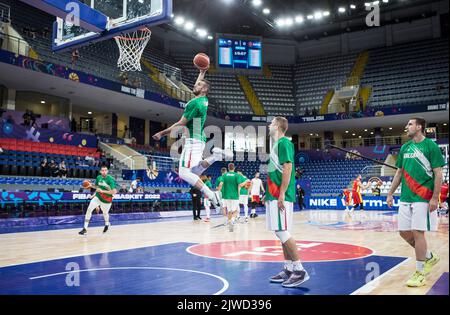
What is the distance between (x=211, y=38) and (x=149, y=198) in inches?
815

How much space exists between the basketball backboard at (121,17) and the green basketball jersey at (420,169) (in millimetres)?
5156

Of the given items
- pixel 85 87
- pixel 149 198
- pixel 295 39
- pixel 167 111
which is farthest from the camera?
pixel 295 39

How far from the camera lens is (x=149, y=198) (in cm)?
1809

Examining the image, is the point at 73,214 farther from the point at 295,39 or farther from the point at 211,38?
the point at 295,39

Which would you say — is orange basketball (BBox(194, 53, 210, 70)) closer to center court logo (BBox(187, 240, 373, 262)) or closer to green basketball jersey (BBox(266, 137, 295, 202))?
green basketball jersey (BBox(266, 137, 295, 202))

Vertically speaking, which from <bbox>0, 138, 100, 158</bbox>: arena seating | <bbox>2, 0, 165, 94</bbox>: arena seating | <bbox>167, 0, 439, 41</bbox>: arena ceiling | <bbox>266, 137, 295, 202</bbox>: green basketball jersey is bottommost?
<bbox>266, 137, 295, 202</bbox>: green basketball jersey

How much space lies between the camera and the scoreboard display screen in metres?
31.9

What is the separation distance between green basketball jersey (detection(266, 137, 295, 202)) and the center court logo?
6.44 feet

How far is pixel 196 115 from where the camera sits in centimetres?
511

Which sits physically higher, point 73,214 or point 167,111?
point 167,111

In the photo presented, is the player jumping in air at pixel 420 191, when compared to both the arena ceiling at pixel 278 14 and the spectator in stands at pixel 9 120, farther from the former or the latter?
the arena ceiling at pixel 278 14

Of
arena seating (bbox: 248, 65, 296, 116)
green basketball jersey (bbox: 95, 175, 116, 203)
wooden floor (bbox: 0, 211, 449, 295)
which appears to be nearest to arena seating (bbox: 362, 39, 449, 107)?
arena seating (bbox: 248, 65, 296, 116)

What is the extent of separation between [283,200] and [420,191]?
1695 millimetres
